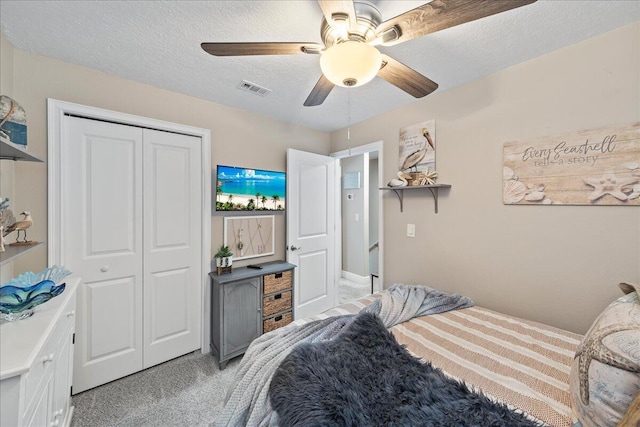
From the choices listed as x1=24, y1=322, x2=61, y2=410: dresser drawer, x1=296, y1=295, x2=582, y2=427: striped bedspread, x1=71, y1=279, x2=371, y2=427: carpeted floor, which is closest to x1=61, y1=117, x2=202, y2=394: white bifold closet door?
x1=71, y1=279, x2=371, y2=427: carpeted floor

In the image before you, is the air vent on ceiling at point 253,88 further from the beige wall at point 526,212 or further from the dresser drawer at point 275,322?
the dresser drawer at point 275,322

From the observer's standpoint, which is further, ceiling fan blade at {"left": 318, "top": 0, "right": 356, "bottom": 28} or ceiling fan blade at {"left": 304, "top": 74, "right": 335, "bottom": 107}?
ceiling fan blade at {"left": 304, "top": 74, "right": 335, "bottom": 107}

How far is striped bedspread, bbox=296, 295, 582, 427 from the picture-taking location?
0.99 meters

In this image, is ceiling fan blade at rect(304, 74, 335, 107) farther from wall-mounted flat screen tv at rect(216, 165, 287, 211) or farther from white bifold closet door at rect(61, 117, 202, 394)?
white bifold closet door at rect(61, 117, 202, 394)

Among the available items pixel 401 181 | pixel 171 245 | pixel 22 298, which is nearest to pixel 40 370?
pixel 22 298

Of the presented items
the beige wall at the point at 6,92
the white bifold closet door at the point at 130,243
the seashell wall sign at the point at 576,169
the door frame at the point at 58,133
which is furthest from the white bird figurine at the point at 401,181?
the beige wall at the point at 6,92

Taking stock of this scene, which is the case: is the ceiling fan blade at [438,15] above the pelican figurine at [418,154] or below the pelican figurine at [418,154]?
above

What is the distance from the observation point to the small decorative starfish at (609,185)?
146cm

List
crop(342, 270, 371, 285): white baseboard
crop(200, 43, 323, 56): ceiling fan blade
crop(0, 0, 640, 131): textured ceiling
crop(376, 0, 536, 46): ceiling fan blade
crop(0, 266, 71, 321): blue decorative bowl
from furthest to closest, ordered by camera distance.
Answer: crop(342, 270, 371, 285): white baseboard
crop(0, 0, 640, 131): textured ceiling
crop(200, 43, 323, 56): ceiling fan blade
crop(0, 266, 71, 321): blue decorative bowl
crop(376, 0, 536, 46): ceiling fan blade

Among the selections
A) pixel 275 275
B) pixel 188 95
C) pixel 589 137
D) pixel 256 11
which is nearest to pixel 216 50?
pixel 256 11

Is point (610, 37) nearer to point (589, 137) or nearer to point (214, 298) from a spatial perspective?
point (589, 137)

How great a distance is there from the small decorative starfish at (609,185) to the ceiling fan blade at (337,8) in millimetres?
1714

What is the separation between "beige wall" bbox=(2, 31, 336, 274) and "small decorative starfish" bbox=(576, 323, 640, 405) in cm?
250

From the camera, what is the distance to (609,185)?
1502 millimetres
